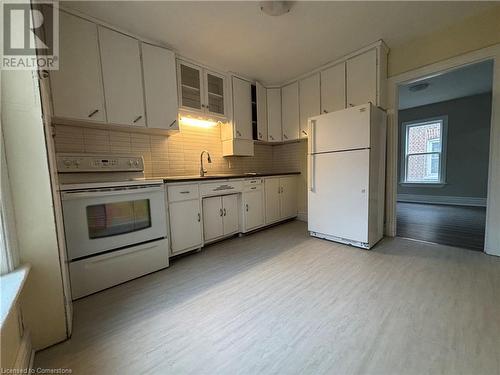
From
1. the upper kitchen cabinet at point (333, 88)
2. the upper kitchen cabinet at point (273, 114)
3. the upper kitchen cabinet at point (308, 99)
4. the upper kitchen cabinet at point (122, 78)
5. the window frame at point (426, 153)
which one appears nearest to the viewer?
the upper kitchen cabinet at point (122, 78)

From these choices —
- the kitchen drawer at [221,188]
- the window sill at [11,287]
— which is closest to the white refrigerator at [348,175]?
the kitchen drawer at [221,188]

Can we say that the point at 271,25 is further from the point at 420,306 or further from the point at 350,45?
the point at 420,306

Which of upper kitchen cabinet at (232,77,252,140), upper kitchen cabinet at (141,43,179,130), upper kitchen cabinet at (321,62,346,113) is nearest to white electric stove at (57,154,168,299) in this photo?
upper kitchen cabinet at (141,43,179,130)

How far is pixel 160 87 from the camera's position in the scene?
7.92 ft

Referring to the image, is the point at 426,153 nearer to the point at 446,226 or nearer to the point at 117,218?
the point at 446,226

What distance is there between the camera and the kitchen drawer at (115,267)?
5.46ft

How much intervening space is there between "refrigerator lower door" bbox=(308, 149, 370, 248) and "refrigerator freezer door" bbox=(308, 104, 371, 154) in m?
0.09

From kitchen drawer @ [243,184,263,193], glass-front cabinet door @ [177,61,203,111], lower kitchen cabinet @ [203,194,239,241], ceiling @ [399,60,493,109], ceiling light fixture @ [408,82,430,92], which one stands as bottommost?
lower kitchen cabinet @ [203,194,239,241]

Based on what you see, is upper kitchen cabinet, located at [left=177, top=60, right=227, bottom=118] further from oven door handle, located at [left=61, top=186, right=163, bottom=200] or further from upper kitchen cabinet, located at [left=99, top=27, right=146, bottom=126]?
oven door handle, located at [left=61, top=186, right=163, bottom=200]

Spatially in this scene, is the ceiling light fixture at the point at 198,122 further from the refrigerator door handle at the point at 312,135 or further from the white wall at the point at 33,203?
the white wall at the point at 33,203

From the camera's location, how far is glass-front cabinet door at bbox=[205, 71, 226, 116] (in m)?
2.95

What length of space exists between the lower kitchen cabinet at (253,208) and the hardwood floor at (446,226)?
199 centimetres

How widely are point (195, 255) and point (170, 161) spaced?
4.22ft

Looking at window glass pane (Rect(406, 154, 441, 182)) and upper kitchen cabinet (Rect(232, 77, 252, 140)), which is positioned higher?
upper kitchen cabinet (Rect(232, 77, 252, 140))
